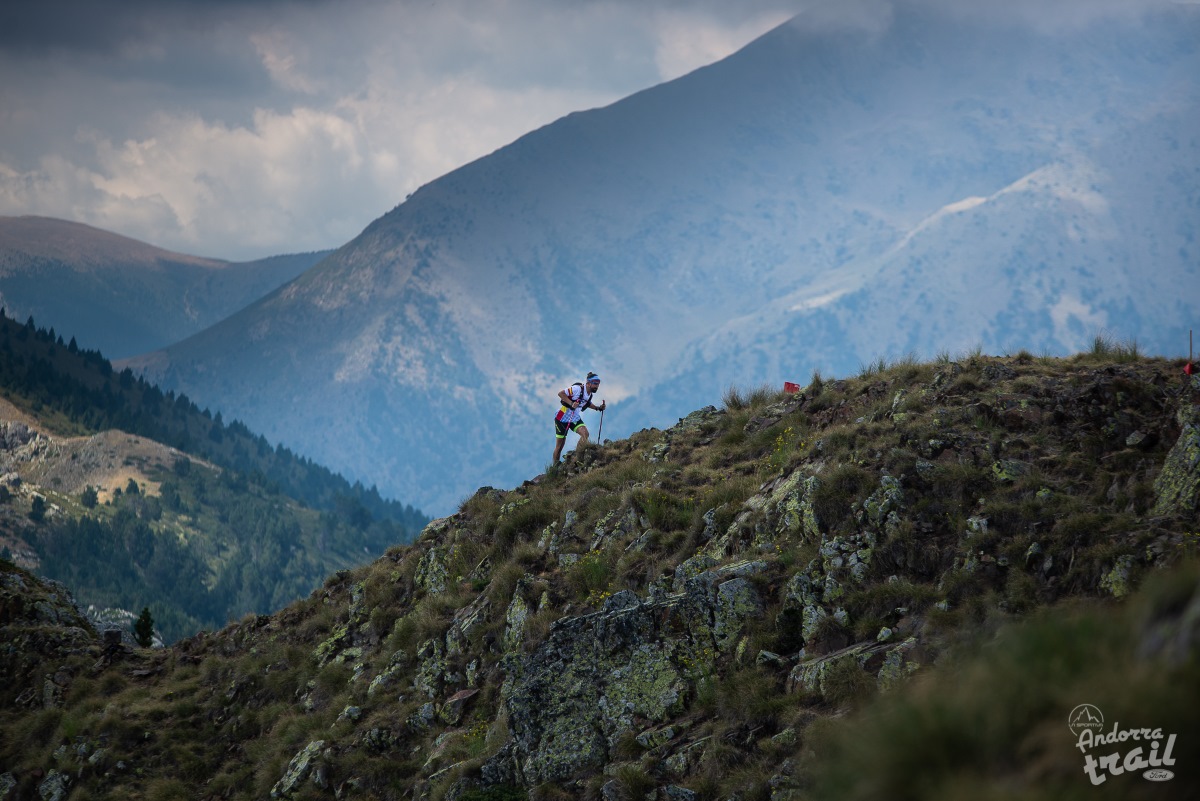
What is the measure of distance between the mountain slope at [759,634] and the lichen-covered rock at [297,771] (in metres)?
0.09

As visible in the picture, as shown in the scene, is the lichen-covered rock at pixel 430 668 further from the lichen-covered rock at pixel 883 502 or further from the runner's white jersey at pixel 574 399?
the lichen-covered rock at pixel 883 502

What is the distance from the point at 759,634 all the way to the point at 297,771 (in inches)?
377

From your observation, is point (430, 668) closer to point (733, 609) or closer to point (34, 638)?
point (733, 609)

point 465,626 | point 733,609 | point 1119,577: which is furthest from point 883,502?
point 465,626

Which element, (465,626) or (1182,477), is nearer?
(1182,477)

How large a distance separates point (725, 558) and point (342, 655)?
1028 centimetres

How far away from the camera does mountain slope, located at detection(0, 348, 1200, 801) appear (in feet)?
22.7

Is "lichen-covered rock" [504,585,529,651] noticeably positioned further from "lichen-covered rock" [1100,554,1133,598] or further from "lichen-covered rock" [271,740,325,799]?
"lichen-covered rock" [1100,554,1133,598]

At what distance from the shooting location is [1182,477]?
46.9 feet

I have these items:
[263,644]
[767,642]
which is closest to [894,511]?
[767,642]

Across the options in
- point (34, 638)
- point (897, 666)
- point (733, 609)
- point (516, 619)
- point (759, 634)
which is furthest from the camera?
point (34, 638)

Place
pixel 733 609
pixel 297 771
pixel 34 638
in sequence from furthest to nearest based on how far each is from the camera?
pixel 34 638, pixel 297 771, pixel 733 609

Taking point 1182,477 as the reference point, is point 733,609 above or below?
below

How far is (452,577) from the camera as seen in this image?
24.1 meters
